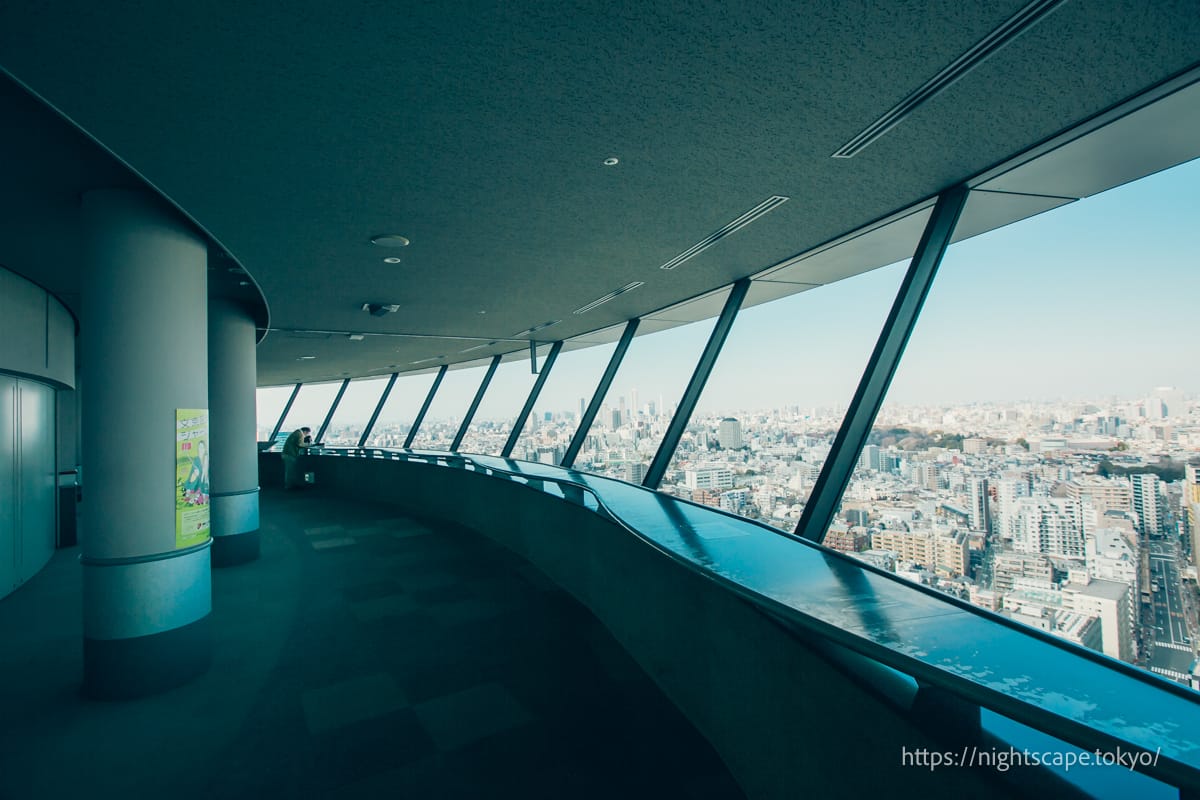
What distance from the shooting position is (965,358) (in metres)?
3.36

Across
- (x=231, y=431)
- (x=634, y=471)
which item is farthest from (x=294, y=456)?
(x=634, y=471)

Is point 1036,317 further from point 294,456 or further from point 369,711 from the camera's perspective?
point 294,456

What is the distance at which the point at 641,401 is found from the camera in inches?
295

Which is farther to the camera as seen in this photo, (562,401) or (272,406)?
(272,406)

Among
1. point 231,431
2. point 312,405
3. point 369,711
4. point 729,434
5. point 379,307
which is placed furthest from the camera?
point 312,405

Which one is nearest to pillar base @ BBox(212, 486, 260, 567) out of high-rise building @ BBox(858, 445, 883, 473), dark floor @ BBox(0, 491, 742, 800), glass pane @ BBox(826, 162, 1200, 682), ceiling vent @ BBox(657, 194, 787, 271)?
dark floor @ BBox(0, 491, 742, 800)

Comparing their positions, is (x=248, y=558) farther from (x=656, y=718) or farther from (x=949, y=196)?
(x=949, y=196)

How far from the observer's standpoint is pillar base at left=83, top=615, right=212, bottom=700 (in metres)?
3.70

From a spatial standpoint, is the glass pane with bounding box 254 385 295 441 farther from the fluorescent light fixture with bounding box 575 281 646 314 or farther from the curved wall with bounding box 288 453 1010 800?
the curved wall with bounding box 288 453 1010 800

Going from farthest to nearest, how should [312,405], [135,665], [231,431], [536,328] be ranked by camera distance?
[312,405] → [536,328] → [231,431] → [135,665]

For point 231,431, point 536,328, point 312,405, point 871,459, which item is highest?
point 536,328

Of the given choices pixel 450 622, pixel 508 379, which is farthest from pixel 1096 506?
pixel 508 379

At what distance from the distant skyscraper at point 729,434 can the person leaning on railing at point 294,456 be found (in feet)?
37.4

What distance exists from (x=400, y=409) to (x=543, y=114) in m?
15.0
